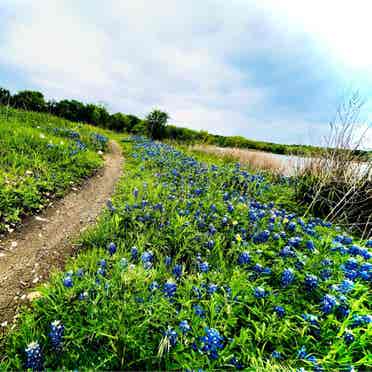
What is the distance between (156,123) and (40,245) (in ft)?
47.8

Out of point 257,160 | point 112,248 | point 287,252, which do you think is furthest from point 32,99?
point 287,252

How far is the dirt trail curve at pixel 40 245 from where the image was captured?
6.26 feet

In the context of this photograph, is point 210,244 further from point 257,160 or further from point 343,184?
point 257,160

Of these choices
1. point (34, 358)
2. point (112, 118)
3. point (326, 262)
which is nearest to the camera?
point (34, 358)

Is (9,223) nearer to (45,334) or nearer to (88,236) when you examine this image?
(88,236)

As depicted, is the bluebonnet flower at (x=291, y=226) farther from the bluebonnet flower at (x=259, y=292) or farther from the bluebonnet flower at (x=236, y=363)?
the bluebonnet flower at (x=236, y=363)

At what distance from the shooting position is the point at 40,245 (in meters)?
2.56

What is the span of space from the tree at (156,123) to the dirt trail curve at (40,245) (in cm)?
1262

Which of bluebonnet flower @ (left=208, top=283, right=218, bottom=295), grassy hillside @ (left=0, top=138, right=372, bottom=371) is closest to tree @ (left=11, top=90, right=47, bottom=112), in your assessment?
grassy hillside @ (left=0, top=138, right=372, bottom=371)

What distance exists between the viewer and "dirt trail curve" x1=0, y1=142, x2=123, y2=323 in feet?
6.26

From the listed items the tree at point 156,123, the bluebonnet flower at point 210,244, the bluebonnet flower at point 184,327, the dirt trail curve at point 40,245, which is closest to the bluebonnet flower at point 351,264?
the bluebonnet flower at point 210,244

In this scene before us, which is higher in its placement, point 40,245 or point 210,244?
point 210,244

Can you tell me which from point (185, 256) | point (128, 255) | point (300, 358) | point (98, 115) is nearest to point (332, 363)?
→ point (300, 358)

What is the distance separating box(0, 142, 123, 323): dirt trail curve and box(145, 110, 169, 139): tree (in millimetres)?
12622
